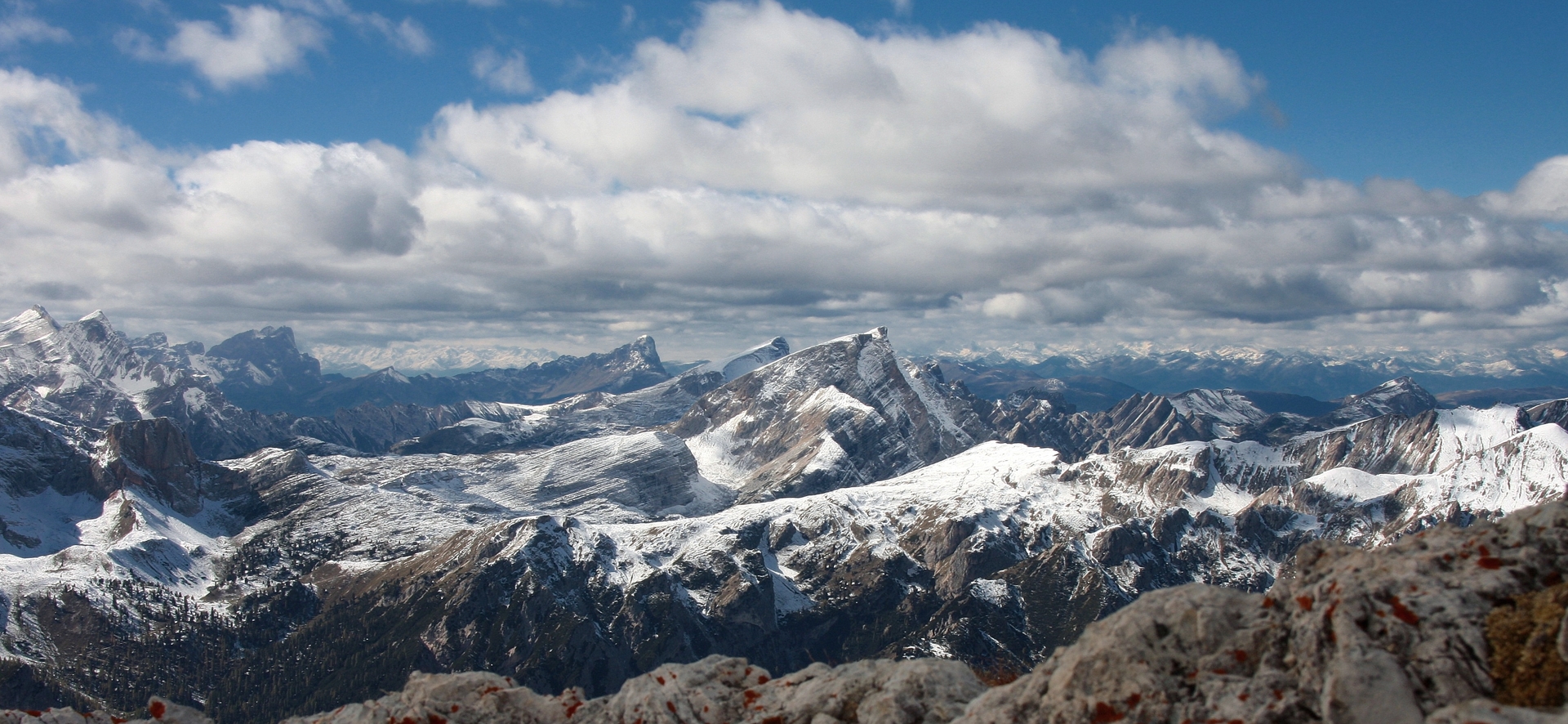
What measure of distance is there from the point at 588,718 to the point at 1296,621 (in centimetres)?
3801

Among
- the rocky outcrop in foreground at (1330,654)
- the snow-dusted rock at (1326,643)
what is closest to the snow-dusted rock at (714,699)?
the rocky outcrop in foreground at (1330,654)

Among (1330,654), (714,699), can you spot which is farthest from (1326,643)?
(714,699)

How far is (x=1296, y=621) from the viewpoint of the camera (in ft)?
107

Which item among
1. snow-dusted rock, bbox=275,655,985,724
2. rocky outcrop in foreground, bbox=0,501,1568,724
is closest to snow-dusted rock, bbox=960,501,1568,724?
rocky outcrop in foreground, bbox=0,501,1568,724

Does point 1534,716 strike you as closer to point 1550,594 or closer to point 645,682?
point 1550,594

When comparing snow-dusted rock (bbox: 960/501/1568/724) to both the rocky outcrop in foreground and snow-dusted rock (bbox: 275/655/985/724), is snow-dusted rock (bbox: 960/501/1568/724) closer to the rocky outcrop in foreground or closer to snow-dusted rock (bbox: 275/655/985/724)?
the rocky outcrop in foreground

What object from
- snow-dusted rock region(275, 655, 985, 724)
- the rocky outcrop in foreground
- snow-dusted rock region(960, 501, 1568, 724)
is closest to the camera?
the rocky outcrop in foreground

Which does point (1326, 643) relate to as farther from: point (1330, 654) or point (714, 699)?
point (714, 699)

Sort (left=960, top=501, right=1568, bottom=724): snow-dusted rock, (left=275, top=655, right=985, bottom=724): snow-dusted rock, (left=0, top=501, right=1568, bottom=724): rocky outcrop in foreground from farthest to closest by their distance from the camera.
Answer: (left=275, top=655, right=985, bottom=724): snow-dusted rock < (left=960, top=501, right=1568, bottom=724): snow-dusted rock < (left=0, top=501, right=1568, bottom=724): rocky outcrop in foreground

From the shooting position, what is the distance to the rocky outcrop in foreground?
27891 millimetres

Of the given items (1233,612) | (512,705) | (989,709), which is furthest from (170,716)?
(1233,612)

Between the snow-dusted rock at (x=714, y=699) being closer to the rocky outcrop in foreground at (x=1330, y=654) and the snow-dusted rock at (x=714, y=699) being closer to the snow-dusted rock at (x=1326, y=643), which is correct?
the rocky outcrop in foreground at (x=1330, y=654)

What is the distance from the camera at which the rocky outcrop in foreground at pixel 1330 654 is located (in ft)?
91.5

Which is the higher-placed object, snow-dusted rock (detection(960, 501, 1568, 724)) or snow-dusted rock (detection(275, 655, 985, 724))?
snow-dusted rock (detection(960, 501, 1568, 724))
